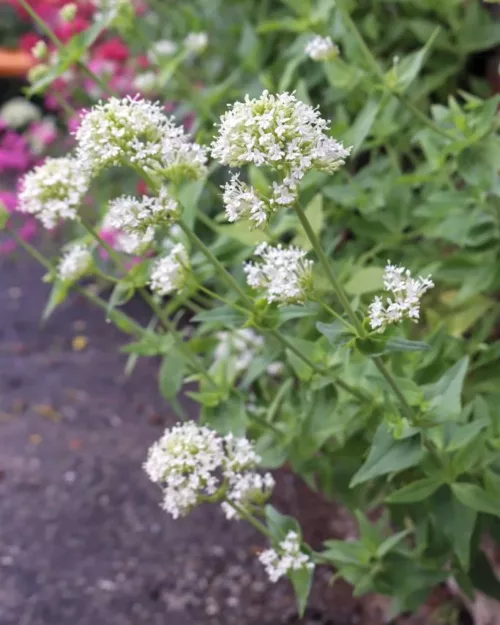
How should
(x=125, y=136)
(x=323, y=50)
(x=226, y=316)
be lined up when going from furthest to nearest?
1. (x=323, y=50)
2. (x=226, y=316)
3. (x=125, y=136)

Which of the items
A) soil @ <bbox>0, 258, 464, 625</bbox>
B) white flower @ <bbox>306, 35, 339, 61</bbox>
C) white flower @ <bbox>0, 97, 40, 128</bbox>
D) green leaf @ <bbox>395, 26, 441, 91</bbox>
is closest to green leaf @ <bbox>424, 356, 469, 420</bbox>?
green leaf @ <bbox>395, 26, 441, 91</bbox>

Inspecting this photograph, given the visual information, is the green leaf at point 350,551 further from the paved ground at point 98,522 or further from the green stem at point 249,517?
the paved ground at point 98,522

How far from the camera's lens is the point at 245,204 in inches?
27.1

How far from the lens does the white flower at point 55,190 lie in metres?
0.96

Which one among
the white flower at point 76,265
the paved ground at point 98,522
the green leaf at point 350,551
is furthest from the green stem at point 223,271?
the paved ground at point 98,522

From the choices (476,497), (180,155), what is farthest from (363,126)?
(476,497)

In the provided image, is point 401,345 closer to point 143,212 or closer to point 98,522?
point 143,212

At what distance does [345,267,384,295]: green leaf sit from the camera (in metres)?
1.14

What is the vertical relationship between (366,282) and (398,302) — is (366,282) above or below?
below

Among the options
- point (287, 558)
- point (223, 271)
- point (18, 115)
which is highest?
point (223, 271)

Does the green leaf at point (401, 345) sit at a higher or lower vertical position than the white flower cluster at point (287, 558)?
higher

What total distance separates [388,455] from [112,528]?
3.34 ft

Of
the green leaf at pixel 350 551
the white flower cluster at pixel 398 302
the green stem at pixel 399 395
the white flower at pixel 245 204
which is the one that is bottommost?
the green leaf at pixel 350 551

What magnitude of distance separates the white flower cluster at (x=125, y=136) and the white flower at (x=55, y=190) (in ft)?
0.56
